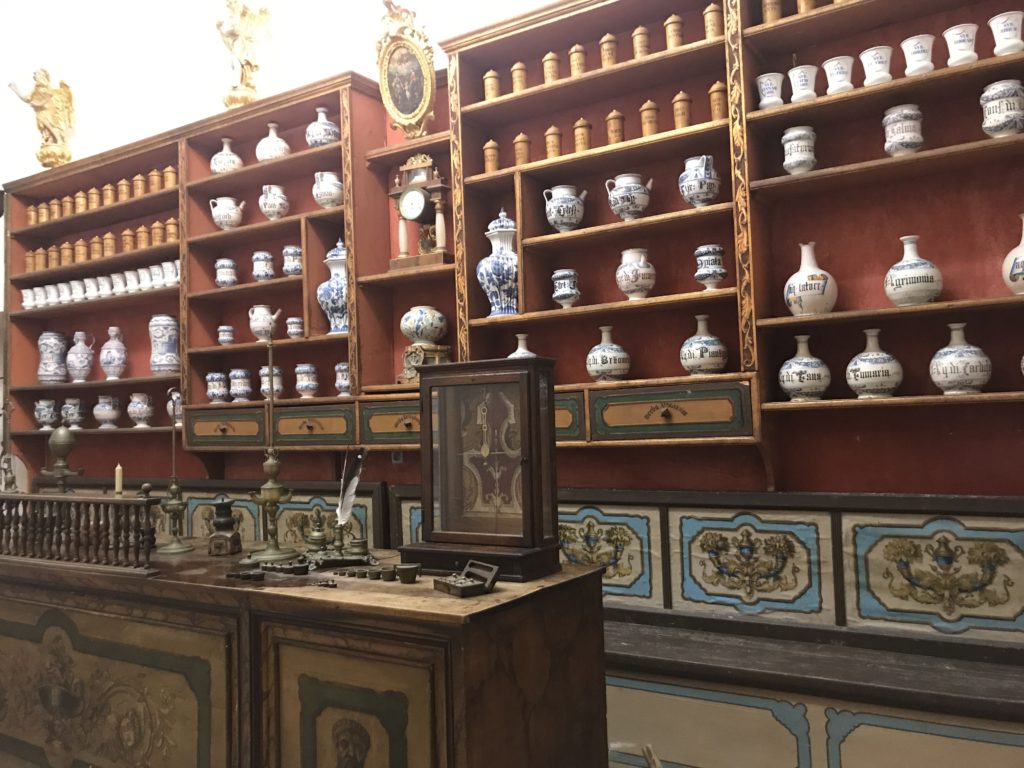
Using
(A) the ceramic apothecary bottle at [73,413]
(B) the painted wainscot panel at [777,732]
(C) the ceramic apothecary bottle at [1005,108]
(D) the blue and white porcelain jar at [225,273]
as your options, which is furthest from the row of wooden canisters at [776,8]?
(A) the ceramic apothecary bottle at [73,413]

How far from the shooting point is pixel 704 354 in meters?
2.77

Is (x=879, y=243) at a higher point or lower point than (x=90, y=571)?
higher

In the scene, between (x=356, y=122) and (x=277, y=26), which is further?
(x=277, y=26)

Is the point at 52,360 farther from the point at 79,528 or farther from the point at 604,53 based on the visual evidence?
the point at 604,53

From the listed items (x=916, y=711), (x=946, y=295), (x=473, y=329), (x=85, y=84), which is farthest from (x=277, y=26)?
(x=916, y=711)

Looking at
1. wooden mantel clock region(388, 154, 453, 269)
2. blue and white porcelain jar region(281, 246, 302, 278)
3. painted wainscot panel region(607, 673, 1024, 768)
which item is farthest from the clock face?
painted wainscot panel region(607, 673, 1024, 768)

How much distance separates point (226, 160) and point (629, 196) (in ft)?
7.49

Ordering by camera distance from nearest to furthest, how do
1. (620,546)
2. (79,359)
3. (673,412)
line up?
(673,412)
(620,546)
(79,359)

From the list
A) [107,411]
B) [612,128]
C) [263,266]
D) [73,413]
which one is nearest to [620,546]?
[612,128]

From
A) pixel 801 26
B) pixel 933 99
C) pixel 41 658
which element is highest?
pixel 801 26

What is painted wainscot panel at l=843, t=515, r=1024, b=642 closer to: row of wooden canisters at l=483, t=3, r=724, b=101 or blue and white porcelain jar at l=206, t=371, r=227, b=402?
row of wooden canisters at l=483, t=3, r=724, b=101

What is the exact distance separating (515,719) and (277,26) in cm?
392

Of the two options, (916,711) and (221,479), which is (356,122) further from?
(916,711)

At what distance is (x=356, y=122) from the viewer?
3592 mm
